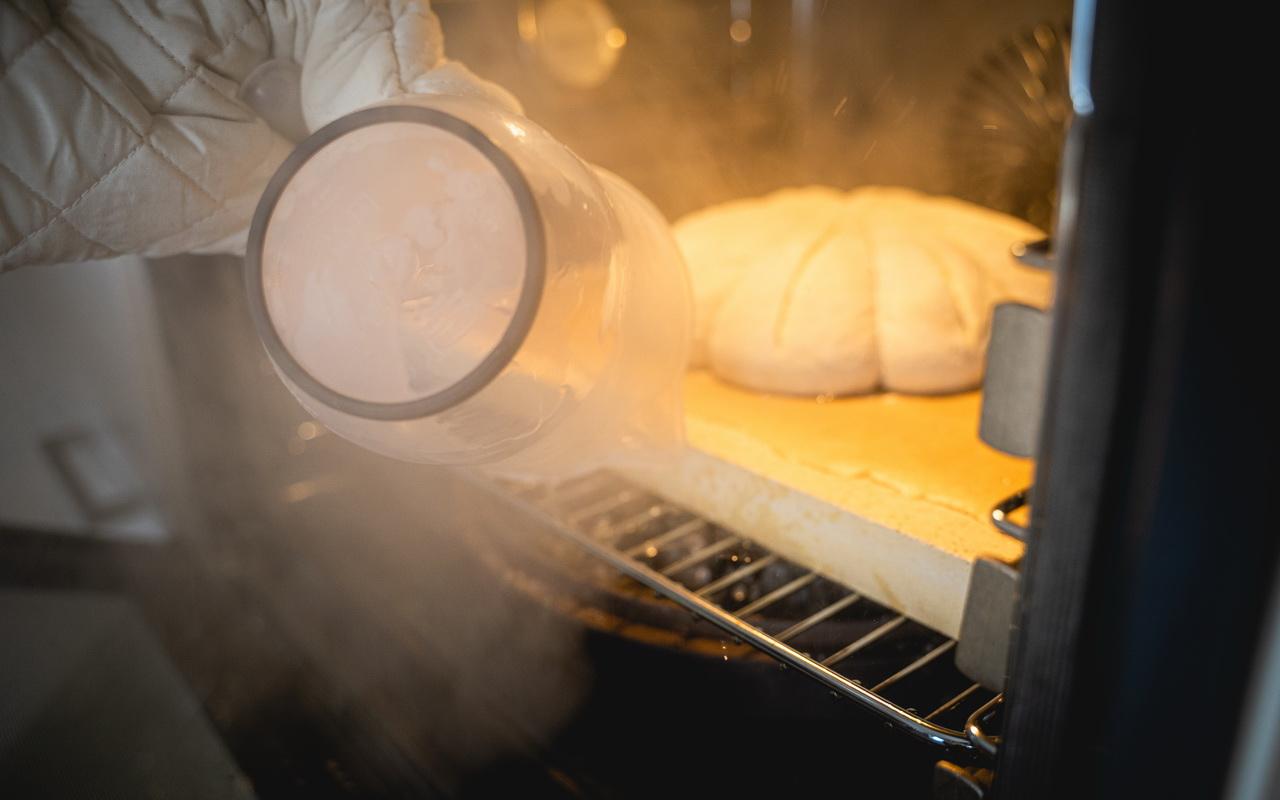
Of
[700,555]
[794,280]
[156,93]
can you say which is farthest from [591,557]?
[156,93]

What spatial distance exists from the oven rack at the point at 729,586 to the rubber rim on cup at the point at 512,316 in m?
0.35

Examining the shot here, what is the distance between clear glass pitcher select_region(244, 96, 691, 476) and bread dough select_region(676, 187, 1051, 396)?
0.47 meters

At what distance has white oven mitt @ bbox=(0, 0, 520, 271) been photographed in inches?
20.9

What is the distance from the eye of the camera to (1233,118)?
0.29 m

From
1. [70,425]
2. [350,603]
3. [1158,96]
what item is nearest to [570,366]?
[1158,96]

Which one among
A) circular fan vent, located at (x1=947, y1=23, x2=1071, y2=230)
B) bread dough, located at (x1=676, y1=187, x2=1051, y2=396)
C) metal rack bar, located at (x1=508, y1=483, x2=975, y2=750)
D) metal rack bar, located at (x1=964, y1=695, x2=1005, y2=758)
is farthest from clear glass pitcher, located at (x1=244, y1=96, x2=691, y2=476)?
circular fan vent, located at (x1=947, y1=23, x2=1071, y2=230)

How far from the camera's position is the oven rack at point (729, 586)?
1.95ft

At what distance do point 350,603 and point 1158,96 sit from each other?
45.9 inches

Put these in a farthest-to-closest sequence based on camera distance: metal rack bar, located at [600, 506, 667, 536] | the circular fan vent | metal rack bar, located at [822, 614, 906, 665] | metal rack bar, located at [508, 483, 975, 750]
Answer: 1. the circular fan vent
2. metal rack bar, located at [600, 506, 667, 536]
3. metal rack bar, located at [822, 614, 906, 665]
4. metal rack bar, located at [508, 483, 975, 750]

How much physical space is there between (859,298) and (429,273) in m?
0.65

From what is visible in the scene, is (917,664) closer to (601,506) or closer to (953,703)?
(953,703)

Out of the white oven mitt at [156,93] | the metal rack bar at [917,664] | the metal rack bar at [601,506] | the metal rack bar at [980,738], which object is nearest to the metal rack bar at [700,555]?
the metal rack bar at [601,506]

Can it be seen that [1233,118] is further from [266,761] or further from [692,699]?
[266,761]

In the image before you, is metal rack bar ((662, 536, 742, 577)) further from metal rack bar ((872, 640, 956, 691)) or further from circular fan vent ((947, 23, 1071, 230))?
circular fan vent ((947, 23, 1071, 230))
